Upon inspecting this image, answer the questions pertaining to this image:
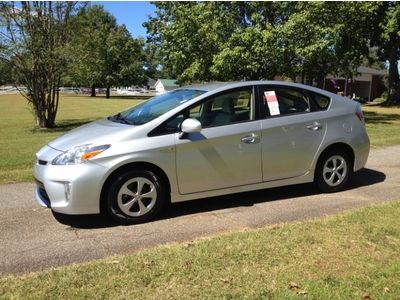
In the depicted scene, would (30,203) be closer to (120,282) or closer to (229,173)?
(229,173)

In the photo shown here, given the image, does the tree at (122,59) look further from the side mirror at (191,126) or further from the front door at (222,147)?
the side mirror at (191,126)

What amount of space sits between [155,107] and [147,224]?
1564 millimetres

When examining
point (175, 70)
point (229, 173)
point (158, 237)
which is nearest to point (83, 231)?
point (158, 237)

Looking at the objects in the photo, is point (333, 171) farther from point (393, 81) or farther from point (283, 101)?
point (393, 81)

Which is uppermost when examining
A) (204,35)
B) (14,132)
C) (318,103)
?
(204,35)

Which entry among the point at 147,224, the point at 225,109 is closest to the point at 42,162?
the point at 147,224

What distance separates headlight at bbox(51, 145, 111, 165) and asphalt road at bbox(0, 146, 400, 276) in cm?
76

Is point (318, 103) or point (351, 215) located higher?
point (318, 103)

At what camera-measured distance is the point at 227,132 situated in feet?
19.8

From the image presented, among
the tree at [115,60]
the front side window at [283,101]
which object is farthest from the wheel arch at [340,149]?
the tree at [115,60]

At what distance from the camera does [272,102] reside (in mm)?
6477

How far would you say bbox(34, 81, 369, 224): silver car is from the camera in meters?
5.44

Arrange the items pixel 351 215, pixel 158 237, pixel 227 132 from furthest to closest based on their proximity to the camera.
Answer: pixel 227 132 → pixel 351 215 → pixel 158 237

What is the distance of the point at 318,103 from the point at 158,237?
3120mm
